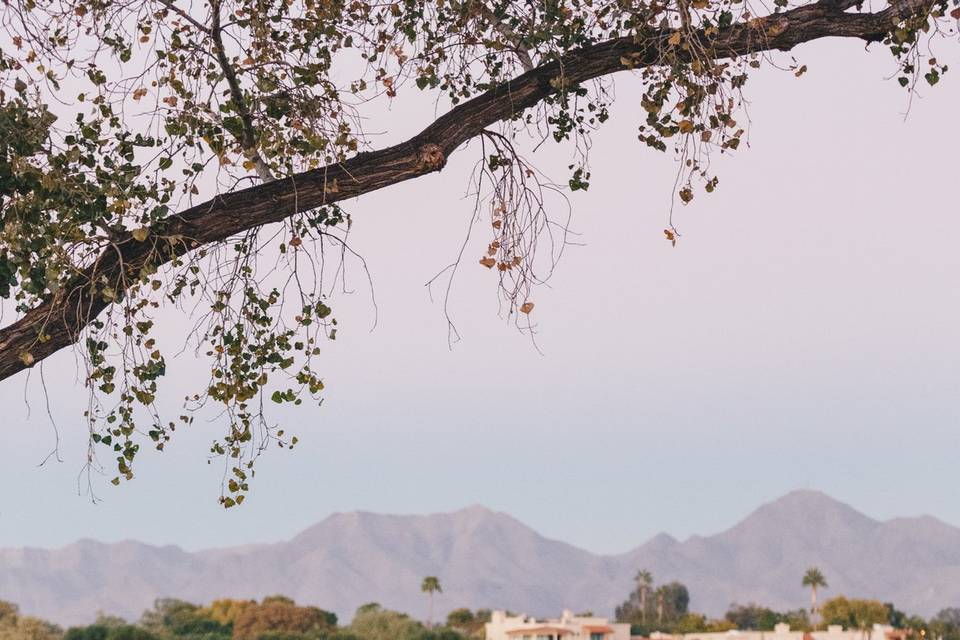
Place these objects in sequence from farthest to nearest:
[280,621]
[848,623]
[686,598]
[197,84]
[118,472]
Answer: [686,598]
[848,623]
[280,621]
[197,84]
[118,472]

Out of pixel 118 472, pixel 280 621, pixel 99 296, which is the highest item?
pixel 280 621

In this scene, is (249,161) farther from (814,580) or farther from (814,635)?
(814,580)

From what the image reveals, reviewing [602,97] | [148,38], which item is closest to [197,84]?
[148,38]

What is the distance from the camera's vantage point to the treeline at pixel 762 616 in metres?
86.7

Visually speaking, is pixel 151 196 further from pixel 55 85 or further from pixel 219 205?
pixel 55 85

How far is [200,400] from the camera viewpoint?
7293 mm

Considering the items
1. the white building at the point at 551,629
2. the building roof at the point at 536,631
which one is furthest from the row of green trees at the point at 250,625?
the building roof at the point at 536,631

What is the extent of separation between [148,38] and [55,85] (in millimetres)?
815

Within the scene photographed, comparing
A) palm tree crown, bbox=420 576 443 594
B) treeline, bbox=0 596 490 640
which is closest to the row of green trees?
treeline, bbox=0 596 490 640

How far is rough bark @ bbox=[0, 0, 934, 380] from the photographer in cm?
639

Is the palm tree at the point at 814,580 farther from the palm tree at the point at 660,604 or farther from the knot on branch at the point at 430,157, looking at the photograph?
the knot on branch at the point at 430,157

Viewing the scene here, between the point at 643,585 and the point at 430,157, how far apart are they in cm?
13303

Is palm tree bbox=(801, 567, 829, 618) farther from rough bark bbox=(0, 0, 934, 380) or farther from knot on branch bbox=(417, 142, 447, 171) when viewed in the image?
knot on branch bbox=(417, 142, 447, 171)

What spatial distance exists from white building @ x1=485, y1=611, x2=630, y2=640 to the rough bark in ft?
227
